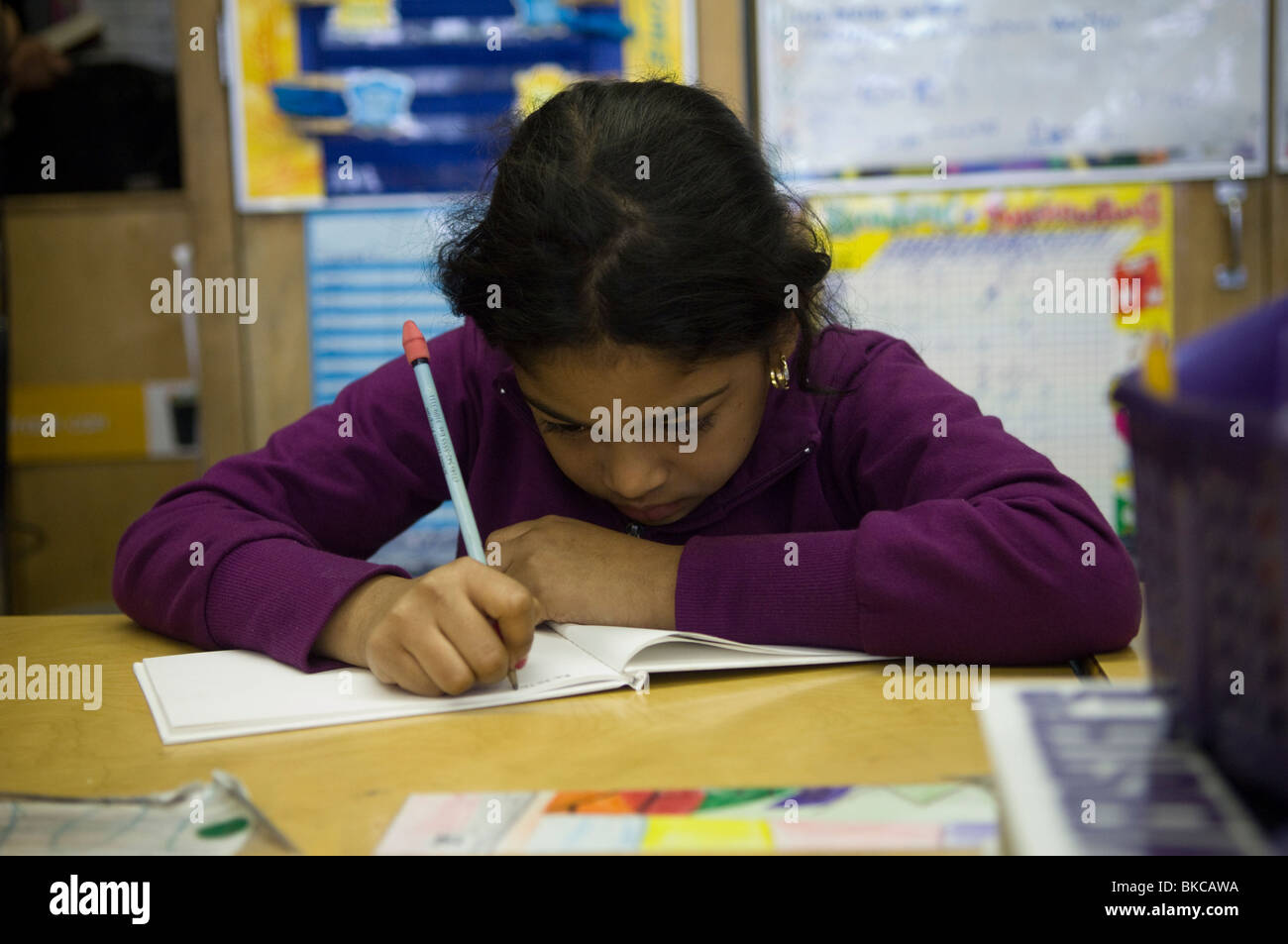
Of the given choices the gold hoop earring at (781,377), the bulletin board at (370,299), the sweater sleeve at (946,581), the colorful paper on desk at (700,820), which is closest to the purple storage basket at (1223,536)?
the colorful paper on desk at (700,820)

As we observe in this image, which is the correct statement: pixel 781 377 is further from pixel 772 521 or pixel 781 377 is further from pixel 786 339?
pixel 772 521

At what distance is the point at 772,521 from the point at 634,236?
37 cm

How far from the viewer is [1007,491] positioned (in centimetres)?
92

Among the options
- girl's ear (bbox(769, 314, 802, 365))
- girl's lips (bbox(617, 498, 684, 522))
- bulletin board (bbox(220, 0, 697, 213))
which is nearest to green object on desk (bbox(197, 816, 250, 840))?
girl's lips (bbox(617, 498, 684, 522))

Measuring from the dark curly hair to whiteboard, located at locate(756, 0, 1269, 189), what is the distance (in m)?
1.18

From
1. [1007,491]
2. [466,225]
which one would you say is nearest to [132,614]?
[466,225]

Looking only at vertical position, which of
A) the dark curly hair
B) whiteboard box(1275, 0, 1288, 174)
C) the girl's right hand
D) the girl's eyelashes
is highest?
whiteboard box(1275, 0, 1288, 174)

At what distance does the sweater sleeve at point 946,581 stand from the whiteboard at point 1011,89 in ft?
4.51

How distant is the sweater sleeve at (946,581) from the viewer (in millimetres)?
839

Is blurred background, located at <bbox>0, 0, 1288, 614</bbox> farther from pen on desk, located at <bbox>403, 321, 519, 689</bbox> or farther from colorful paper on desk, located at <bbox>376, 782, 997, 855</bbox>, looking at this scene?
colorful paper on desk, located at <bbox>376, 782, 997, 855</bbox>

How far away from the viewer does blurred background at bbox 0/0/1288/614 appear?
2.14 metres

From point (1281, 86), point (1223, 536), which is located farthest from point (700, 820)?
point (1281, 86)

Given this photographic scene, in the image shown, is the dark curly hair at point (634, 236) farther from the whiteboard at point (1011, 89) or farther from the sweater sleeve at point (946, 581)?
the whiteboard at point (1011, 89)

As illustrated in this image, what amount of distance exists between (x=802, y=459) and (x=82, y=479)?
78.2 inches
